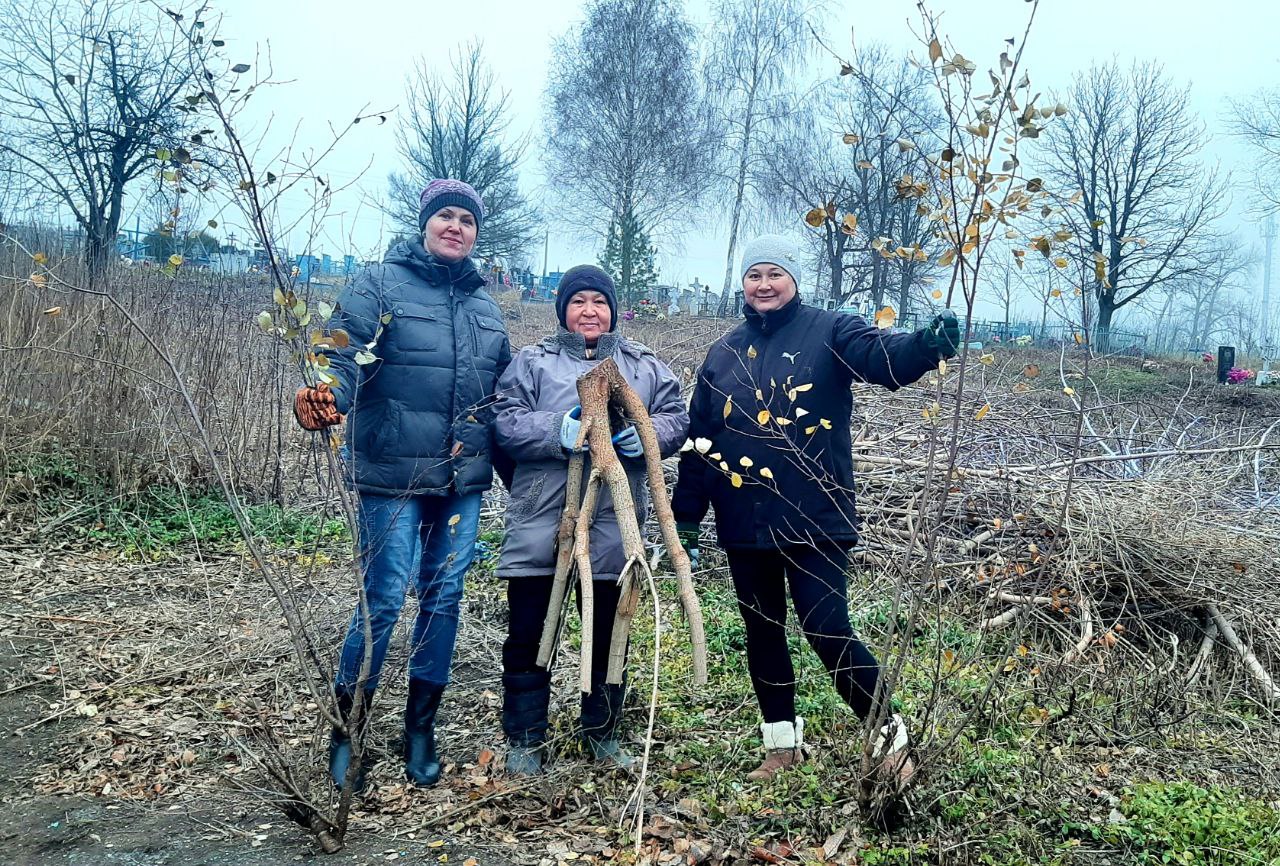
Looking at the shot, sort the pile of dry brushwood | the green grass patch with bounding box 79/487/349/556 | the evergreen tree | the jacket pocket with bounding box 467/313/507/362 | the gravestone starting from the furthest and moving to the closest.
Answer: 1. the evergreen tree
2. the gravestone
3. the green grass patch with bounding box 79/487/349/556
4. the pile of dry brushwood
5. the jacket pocket with bounding box 467/313/507/362

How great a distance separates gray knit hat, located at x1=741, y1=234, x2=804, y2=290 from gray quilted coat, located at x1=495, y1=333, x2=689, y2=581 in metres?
0.55

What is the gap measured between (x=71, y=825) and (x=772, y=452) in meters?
2.69

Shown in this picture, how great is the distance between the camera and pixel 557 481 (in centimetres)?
303

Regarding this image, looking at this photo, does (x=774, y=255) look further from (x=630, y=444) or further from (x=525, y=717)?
(x=525, y=717)

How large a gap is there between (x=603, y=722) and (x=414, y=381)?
4.80 feet

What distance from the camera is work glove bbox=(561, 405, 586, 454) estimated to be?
2.90 metres

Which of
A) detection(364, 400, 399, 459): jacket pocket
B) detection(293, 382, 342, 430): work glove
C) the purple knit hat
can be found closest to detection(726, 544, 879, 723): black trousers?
detection(364, 400, 399, 459): jacket pocket

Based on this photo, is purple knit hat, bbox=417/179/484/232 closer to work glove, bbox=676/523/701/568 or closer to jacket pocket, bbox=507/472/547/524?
jacket pocket, bbox=507/472/547/524

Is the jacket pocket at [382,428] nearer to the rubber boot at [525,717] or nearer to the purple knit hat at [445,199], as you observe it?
the purple knit hat at [445,199]

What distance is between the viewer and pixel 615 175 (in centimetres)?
2377

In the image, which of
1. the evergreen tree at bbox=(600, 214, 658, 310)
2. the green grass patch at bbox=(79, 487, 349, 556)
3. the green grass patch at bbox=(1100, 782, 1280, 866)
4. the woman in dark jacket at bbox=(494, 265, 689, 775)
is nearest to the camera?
the green grass patch at bbox=(1100, 782, 1280, 866)

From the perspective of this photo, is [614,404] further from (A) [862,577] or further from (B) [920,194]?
(A) [862,577]

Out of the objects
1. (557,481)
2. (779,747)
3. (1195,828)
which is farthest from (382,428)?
(1195,828)

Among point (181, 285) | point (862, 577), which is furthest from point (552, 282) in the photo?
point (862, 577)
